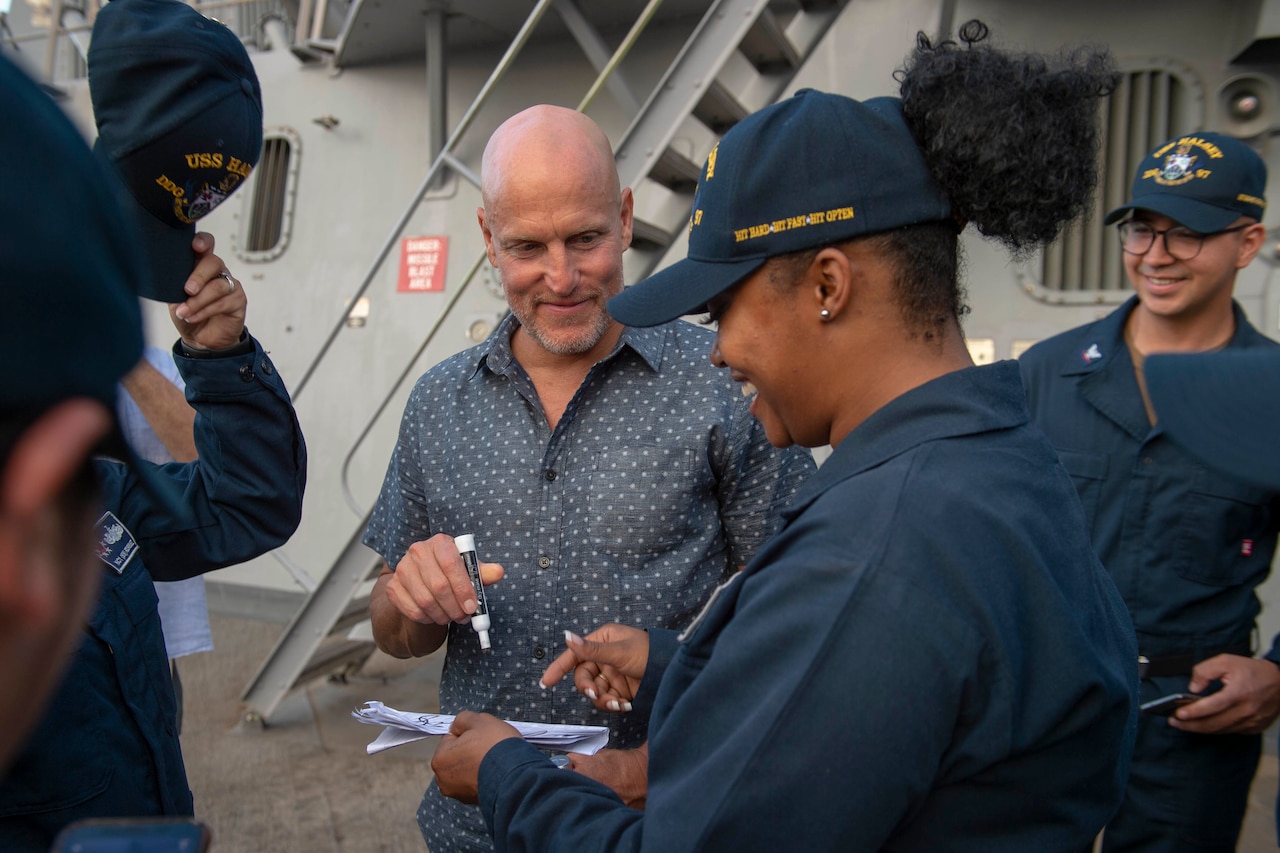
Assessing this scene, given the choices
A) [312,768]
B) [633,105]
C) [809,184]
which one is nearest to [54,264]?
[809,184]

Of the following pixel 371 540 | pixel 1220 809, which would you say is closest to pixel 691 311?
pixel 371 540

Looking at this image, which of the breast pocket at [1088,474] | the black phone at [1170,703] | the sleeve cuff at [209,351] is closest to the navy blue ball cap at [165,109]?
the sleeve cuff at [209,351]

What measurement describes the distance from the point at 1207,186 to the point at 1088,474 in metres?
0.83

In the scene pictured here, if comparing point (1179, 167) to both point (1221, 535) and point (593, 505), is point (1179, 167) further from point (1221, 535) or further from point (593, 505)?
point (593, 505)

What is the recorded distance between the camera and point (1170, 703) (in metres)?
2.37

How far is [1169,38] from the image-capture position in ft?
13.7

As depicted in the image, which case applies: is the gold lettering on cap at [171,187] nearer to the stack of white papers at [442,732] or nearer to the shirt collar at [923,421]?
the stack of white papers at [442,732]

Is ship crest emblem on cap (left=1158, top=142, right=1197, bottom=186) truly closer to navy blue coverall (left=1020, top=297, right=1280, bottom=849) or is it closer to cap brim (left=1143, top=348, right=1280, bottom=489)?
navy blue coverall (left=1020, top=297, right=1280, bottom=849)

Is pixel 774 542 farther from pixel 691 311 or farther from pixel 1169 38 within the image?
pixel 1169 38

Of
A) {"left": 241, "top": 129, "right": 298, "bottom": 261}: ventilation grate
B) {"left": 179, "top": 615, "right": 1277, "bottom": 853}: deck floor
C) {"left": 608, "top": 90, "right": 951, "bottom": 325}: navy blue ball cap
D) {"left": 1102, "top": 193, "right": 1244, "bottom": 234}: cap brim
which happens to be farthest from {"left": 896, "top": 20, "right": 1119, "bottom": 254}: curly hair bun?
{"left": 241, "top": 129, "right": 298, "bottom": 261}: ventilation grate

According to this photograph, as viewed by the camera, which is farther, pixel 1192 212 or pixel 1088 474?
pixel 1088 474

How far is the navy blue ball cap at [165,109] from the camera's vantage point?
1475mm

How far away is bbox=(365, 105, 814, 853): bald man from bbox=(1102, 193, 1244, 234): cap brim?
4.23 feet

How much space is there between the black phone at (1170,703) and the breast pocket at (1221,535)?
31cm
